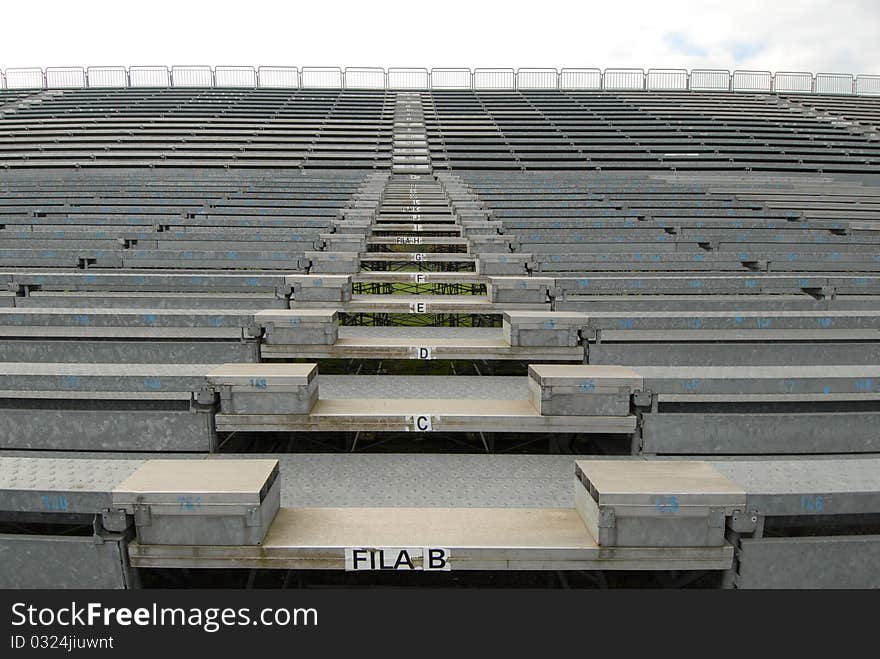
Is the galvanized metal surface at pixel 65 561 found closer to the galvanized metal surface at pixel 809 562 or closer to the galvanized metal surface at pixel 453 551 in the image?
the galvanized metal surface at pixel 453 551

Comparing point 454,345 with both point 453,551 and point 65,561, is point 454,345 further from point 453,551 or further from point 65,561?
point 65,561

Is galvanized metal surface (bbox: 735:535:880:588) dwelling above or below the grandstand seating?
below

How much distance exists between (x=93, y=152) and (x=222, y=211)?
7.58m

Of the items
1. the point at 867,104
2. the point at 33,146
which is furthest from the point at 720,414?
the point at 867,104

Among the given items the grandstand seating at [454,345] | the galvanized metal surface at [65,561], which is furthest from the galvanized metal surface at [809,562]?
the galvanized metal surface at [65,561]

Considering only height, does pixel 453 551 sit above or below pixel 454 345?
below

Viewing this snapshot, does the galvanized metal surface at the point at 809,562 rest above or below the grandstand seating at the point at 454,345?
below

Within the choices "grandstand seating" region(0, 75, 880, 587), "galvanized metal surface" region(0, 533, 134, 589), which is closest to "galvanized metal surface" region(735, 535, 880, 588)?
"grandstand seating" region(0, 75, 880, 587)

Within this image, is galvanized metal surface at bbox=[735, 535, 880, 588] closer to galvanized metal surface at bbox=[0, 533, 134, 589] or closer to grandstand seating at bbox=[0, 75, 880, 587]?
grandstand seating at bbox=[0, 75, 880, 587]

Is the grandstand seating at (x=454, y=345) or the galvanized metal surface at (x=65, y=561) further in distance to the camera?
the grandstand seating at (x=454, y=345)

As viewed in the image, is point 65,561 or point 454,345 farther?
point 454,345

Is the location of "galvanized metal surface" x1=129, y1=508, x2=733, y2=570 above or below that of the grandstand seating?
below

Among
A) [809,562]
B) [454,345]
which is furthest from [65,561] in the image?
[809,562]

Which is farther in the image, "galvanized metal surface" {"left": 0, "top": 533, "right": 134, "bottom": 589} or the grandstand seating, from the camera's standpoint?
the grandstand seating
